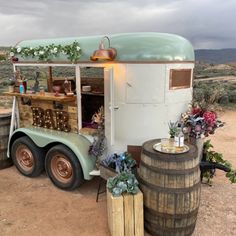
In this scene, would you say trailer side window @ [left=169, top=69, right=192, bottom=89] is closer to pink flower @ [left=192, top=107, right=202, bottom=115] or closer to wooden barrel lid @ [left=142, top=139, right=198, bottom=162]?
pink flower @ [left=192, top=107, right=202, bottom=115]

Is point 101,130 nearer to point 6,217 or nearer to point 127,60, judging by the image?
point 127,60

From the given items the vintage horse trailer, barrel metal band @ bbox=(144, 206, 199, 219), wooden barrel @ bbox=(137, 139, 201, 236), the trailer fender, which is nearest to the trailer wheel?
the vintage horse trailer

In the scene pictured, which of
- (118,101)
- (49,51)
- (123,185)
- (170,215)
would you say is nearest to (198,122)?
(118,101)

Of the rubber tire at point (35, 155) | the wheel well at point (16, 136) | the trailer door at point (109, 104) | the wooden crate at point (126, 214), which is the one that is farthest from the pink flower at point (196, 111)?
the wheel well at point (16, 136)

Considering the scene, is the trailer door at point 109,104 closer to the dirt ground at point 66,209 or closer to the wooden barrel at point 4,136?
the dirt ground at point 66,209

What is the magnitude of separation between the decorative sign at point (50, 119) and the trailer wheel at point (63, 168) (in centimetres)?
49

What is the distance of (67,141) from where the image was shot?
5.84 meters

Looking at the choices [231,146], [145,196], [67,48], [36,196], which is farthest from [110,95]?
[231,146]

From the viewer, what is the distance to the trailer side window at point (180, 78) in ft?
17.9

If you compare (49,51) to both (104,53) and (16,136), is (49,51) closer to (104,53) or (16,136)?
(104,53)

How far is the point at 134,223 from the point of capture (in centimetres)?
437

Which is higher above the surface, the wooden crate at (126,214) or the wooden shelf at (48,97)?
the wooden shelf at (48,97)

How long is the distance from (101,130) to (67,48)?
5.55ft

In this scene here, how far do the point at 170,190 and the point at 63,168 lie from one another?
8.48ft
